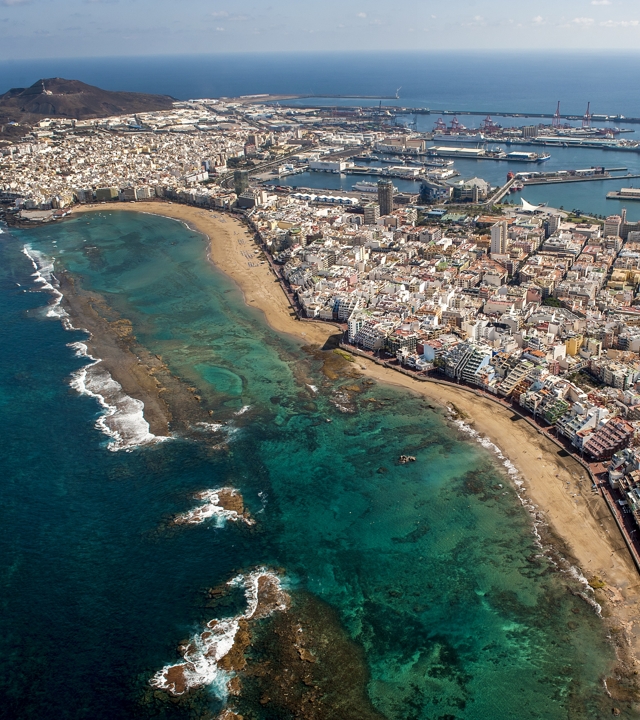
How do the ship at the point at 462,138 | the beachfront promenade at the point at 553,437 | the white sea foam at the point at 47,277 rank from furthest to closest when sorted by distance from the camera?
the ship at the point at 462,138 < the white sea foam at the point at 47,277 < the beachfront promenade at the point at 553,437

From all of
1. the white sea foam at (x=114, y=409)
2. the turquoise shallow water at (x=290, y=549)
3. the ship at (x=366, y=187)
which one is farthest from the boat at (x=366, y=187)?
the white sea foam at (x=114, y=409)

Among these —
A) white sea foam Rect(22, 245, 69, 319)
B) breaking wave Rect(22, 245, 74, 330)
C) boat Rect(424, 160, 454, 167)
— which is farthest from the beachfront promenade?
boat Rect(424, 160, 454, 167)

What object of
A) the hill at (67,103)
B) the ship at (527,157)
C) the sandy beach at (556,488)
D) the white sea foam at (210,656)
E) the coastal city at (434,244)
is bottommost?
the white sea foam at (210,656)

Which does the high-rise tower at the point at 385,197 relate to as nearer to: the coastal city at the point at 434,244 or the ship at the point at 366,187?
the coastal city at the point at 434,244

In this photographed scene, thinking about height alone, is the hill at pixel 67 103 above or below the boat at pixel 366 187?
above

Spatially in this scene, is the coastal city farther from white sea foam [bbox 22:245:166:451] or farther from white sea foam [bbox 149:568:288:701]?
white sea foam [bbox 22:245:166:451]

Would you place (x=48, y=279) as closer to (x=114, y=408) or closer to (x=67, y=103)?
(x=114, y=408)
